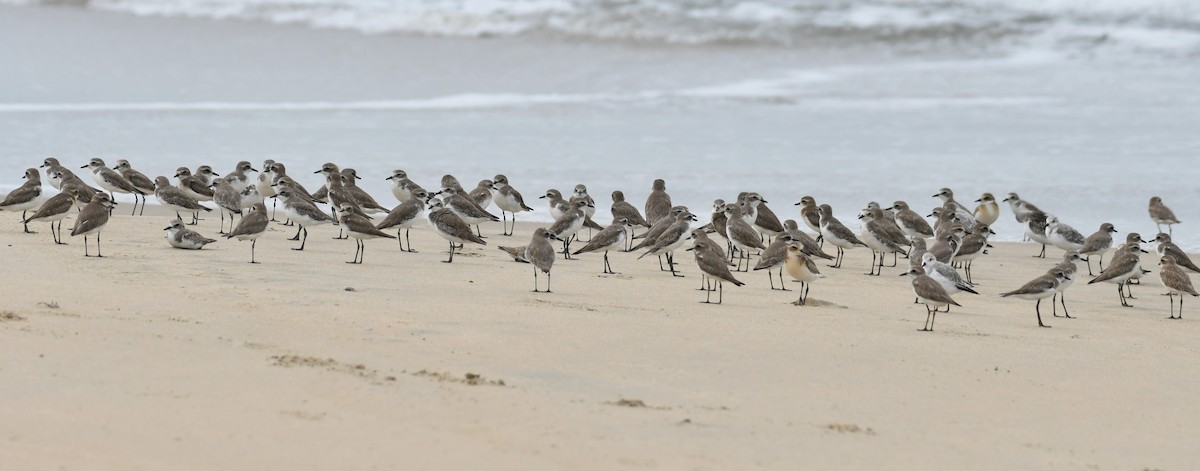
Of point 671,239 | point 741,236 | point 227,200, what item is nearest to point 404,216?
point 227,200

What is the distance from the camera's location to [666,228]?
566 inches

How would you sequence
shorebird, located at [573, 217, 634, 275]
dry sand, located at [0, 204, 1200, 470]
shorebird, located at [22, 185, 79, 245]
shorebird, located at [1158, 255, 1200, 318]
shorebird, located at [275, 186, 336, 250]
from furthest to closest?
shorebird, located at [275, 186, 336, 250] < shorebird, located at [573, 217, 634, 275] < shorebird, located at [22, 185, 79, 245] < shorebird, located at [1158, 255, 1200, 318] < dry sand, located at [0, 204, 1200, 470]

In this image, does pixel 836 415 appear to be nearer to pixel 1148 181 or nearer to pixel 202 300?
pixel 202 300

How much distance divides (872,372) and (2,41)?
3491cm

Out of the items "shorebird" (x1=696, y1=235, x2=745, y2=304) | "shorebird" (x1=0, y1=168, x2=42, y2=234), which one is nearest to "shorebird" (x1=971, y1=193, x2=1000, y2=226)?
"shorebird" (x1=696, y1=235, x2=745, y2=304)

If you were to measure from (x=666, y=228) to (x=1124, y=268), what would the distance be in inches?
169

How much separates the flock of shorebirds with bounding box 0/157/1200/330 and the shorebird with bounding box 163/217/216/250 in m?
0.01

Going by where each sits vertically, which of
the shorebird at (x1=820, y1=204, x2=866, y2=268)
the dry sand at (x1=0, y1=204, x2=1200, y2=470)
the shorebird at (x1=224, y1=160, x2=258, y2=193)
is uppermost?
the shorebird at (x1=224, y1=160, x2=258, y2=193)

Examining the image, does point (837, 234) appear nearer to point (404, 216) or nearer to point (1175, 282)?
point (1175, 282)

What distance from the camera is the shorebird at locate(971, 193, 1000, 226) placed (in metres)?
16.8

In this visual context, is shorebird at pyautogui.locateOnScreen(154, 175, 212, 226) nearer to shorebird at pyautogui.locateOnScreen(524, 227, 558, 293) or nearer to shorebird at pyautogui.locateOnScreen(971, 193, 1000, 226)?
shorebird at pyautogui.locateOnScreen(524, 227, 558, 293)

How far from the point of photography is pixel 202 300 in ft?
32.7

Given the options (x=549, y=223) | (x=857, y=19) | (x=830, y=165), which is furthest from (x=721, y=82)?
(x=549, y=223)

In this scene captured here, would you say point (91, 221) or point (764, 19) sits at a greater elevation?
point (764, 19)
